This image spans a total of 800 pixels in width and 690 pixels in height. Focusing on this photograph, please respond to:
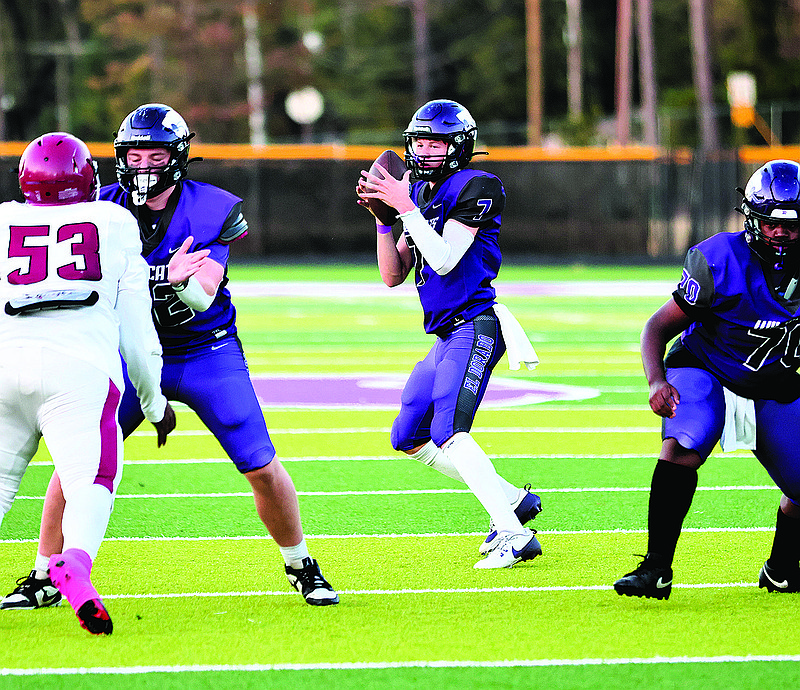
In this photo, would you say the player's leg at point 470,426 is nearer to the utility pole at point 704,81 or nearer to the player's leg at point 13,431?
the player's leg at point 13,431

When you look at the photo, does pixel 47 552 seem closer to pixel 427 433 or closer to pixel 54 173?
pixel 54 173

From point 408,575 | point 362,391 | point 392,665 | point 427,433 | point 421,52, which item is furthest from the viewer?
point 421,52

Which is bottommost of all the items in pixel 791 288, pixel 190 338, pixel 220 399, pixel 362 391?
pixel 362 391

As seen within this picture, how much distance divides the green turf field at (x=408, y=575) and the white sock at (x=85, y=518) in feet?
1.22

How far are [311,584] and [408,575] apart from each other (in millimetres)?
567

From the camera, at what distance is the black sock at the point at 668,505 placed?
16.2 feet

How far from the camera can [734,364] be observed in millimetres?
5055

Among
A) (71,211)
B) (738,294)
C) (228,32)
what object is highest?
(228,32)

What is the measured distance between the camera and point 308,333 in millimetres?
15531

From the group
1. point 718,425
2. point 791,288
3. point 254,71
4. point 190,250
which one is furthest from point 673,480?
point 254,71

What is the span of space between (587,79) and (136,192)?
2283 inches

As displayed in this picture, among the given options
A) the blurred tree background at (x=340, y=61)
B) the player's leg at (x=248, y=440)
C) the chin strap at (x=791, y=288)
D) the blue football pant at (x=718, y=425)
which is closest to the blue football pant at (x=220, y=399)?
the player's leg at (x=248, y=440)

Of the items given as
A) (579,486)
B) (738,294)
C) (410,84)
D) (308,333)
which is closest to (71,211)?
(738,294)

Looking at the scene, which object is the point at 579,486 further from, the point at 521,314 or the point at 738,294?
the point at 521,314
